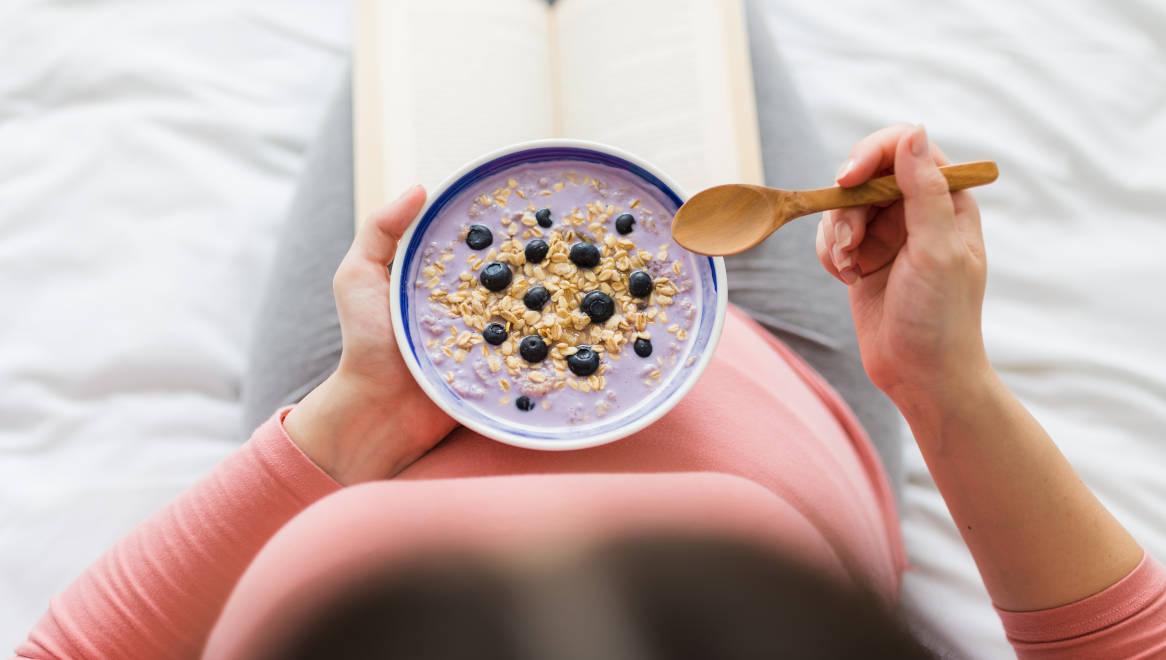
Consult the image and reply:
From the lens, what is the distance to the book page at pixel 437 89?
824mm

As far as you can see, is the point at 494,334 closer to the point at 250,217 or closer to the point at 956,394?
the point at 956,394

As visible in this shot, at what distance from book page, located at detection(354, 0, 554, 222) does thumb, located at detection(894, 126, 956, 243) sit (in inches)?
17.6

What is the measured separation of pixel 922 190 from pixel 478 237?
29cm

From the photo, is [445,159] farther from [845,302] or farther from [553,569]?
[553,569]

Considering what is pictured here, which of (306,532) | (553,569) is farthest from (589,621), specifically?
(306,532)

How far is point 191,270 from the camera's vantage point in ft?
3.17

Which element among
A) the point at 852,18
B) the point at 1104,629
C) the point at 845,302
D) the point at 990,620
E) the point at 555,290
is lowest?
the point at 990,620

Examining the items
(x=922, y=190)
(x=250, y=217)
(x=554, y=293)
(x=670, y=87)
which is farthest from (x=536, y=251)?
(x=250, y=217)

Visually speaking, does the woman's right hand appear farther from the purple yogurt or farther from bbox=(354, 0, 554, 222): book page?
bbox=(354, 0, 554, 222): book page

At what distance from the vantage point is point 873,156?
1.68 feet

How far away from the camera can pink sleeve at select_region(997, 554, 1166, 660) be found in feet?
1.79

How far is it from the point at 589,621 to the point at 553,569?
2cm

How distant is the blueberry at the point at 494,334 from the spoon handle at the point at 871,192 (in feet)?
0.70

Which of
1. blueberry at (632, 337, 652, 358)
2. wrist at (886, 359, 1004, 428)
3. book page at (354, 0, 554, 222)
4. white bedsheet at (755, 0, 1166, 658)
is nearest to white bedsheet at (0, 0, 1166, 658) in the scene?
white bedsheet at (755, 0, 1166, 658)
